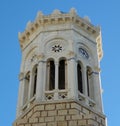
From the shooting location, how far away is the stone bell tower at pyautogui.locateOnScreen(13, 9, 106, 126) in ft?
58.5

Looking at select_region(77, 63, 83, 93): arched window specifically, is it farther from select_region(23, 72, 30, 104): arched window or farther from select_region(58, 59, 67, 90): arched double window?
select_region(23, 72, 30, 104): arched window

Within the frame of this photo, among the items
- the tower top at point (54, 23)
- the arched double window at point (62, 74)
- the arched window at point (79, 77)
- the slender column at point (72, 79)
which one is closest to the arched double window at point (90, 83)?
the arched window at point (79, 77)

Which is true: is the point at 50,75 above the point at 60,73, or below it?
below

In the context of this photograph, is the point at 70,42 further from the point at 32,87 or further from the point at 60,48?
the point at 32,87

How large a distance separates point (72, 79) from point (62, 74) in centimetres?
112

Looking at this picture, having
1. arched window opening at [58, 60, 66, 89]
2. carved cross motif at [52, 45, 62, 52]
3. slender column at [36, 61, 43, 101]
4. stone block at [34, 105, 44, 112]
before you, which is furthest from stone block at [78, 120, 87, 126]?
carved cross motif at [52, 45, 62, 52]

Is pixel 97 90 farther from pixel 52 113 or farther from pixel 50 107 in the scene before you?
pixel 52 113

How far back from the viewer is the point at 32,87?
20297 mm

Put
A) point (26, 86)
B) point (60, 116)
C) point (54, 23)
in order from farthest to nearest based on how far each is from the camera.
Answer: point (54, 23)
point (26, 86)
point (60, 116)

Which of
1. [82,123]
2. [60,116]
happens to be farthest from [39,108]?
[82,123]

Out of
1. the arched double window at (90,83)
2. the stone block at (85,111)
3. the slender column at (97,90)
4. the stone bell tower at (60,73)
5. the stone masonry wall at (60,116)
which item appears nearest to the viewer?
the stone masonry wall at (60,116)

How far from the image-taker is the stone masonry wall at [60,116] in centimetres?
1705

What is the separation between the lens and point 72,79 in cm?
1945

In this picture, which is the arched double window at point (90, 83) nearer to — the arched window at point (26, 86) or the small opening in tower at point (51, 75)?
the small opening in tower at point (51, 75)
